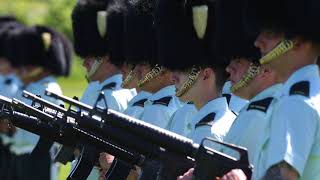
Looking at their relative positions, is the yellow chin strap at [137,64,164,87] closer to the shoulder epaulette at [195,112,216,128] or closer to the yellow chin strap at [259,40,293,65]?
the shoulder epaulette at [195,112,216,128]

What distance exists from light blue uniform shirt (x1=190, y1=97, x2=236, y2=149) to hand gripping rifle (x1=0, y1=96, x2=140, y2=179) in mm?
353

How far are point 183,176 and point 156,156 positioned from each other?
0.54 ft

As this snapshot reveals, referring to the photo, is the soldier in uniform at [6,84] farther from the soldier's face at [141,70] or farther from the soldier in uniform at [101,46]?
the soldier's face at [141,70]

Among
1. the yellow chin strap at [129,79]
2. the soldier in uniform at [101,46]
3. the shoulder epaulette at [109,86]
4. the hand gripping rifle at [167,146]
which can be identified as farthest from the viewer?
the shoulder epaulette at [109,86]

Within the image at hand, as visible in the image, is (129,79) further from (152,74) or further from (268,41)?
(268,41)

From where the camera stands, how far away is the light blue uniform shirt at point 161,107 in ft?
17.2

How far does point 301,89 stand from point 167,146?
1.92ft

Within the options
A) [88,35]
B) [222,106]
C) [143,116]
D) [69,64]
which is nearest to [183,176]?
[222,106]

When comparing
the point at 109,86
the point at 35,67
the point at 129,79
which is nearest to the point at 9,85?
the point at 35,67

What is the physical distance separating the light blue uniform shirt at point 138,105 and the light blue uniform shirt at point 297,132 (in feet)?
7.46

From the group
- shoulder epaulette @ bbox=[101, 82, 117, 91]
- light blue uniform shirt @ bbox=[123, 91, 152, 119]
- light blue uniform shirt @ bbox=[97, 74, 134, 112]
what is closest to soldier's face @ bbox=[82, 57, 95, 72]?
light blue uniform shirt @ bbox=[97, 74, 134, 112]

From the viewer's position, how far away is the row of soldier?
10.9ft

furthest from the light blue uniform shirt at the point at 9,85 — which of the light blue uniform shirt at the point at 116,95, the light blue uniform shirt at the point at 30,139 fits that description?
the light blue uniform shirt at the point at 116,95

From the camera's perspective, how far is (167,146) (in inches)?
138
